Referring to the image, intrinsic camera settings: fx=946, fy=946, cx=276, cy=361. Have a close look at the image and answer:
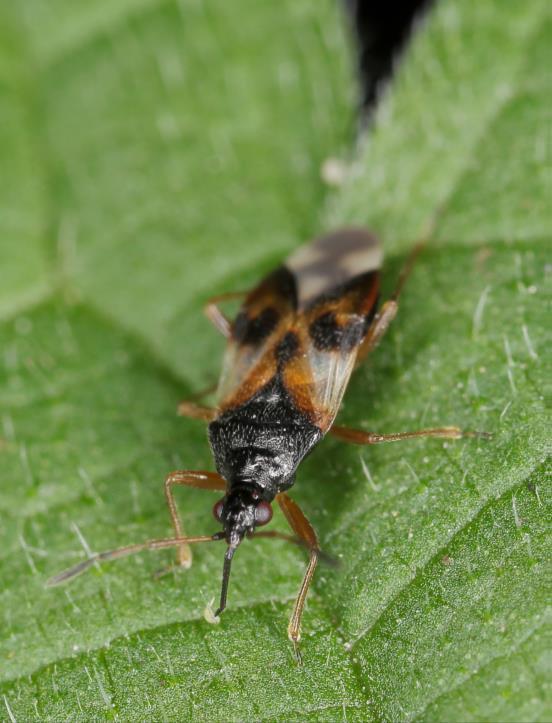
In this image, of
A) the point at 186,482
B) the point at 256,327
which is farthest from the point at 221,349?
the point at 186,482

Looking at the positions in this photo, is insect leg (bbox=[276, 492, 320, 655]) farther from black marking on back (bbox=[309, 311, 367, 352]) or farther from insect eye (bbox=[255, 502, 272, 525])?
black marking on back (bbox=[309, 311, 367, 352])

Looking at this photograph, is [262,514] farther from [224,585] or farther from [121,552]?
[121,552]

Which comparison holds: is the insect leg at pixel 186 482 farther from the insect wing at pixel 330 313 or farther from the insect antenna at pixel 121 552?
the insect wing at pixel 330 313

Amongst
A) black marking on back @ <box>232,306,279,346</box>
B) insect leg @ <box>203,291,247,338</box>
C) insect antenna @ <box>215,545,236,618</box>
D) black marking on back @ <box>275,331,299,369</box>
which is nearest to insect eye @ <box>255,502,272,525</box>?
insect antenna @ <box>215,545,236,618</box>

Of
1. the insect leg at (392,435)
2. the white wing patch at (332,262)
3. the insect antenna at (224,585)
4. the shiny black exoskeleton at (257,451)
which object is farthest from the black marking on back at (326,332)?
the insect antenna at (224,585)

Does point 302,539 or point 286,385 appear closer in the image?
point 302,539

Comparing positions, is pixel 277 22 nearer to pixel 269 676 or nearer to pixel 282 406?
pixel 282 406
